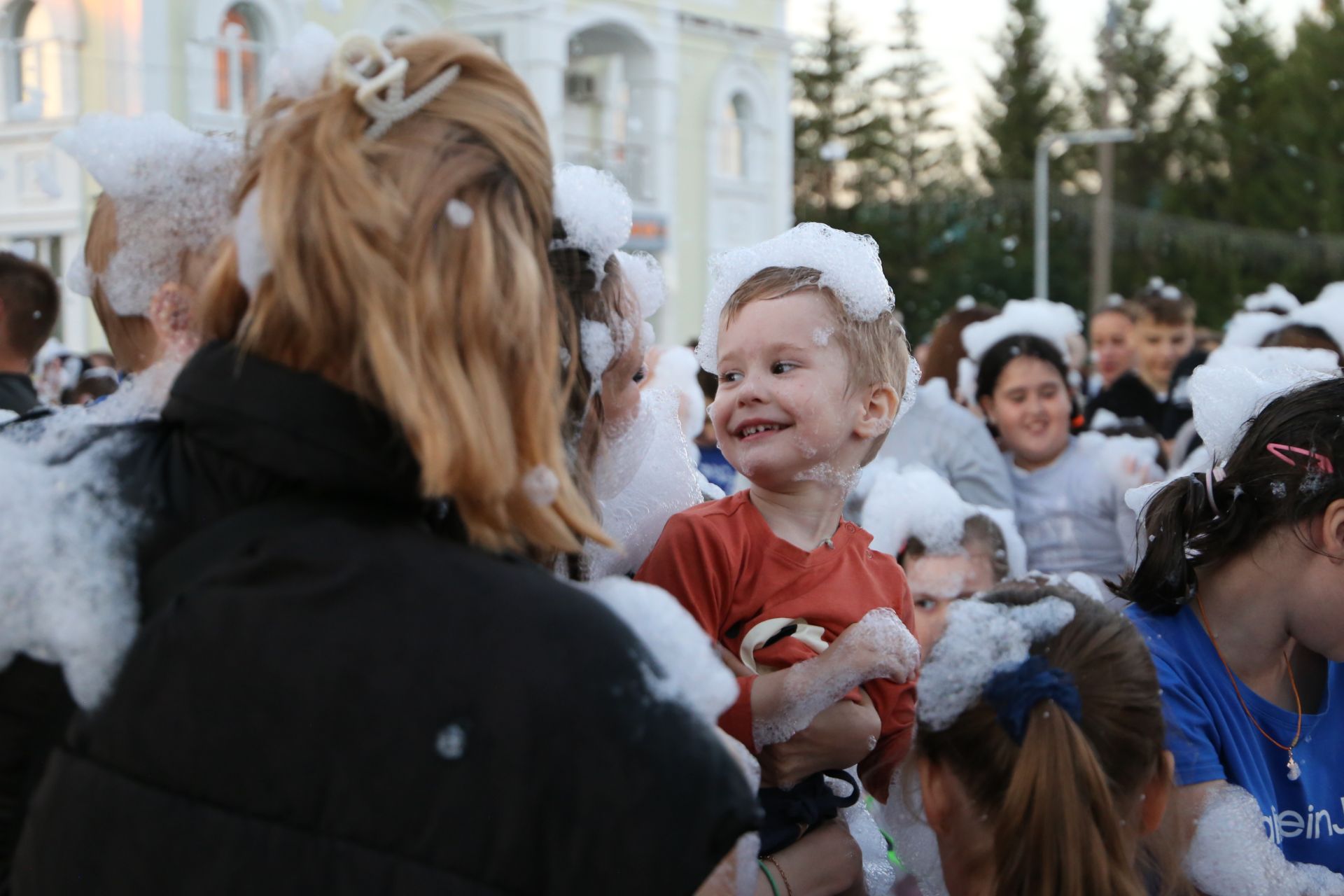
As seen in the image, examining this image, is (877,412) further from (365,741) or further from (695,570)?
(365,741)

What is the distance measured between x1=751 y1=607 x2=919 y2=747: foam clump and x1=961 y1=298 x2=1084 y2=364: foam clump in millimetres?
3012

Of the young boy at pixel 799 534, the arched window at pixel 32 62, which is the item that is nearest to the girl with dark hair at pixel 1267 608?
the young boy at pixel 799 534

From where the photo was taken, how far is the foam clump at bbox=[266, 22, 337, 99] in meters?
1.33

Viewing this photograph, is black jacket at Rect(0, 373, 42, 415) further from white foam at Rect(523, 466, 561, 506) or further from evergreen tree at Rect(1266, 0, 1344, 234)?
evergreen tree at Rect(1266, 0, 1344, 234)

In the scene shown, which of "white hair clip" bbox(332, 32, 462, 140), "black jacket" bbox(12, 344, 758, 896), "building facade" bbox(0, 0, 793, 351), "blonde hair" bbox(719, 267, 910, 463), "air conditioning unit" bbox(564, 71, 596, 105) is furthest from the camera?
"air conditioning unit" bbox(564, 71, 596, 105)

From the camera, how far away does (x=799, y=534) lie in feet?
7.00

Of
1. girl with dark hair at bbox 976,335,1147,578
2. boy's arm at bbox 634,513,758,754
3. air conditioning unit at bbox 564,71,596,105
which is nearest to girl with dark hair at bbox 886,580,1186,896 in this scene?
boy's arm at bbox 634,513,758,754

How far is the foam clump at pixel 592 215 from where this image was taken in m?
1.53

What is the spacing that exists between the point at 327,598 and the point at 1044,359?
3.89 m

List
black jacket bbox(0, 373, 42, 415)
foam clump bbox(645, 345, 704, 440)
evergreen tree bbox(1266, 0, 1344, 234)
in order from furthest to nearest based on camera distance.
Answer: evergreen tree bbox(1266, 0, 1344, 234), foam clump bbox(645, 345, 704, 440), black jacket bbox(0, 373, 42, 415)

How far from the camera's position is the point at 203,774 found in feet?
3.63

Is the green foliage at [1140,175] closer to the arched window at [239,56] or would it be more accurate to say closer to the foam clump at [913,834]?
the arched window at [239,56]

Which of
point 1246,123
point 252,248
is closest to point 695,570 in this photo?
point 252,248

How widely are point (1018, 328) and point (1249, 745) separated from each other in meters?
2.90
